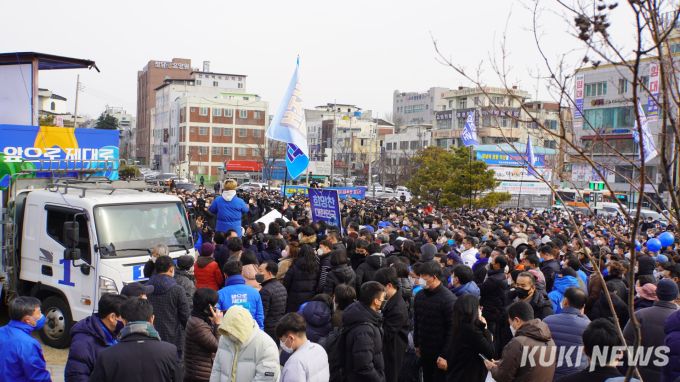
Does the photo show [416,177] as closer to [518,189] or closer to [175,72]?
[518,189]

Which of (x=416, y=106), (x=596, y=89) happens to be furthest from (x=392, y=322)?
(x=416, y=106)

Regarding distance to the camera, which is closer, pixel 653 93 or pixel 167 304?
pixel 653 93

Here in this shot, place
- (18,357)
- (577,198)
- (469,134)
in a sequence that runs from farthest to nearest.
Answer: (469,134) → (18,357) → (577,198)

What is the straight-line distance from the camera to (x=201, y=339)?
15.6 feet

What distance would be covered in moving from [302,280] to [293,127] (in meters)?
5.90

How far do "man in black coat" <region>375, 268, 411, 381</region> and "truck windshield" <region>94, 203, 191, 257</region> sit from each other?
3.84 meters

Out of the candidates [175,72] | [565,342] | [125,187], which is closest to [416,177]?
[125,187]

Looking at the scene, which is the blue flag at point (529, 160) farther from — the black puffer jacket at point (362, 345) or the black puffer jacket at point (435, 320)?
the black puffer jacket at point (362, 345)

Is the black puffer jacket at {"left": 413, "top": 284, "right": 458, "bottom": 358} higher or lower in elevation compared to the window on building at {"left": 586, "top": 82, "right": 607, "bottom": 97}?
lower

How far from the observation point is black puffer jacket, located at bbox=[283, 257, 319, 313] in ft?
22.3

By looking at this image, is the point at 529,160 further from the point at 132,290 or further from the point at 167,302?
the point at 132,290

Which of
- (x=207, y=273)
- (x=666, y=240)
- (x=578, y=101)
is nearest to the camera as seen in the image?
(x=207, y=273)

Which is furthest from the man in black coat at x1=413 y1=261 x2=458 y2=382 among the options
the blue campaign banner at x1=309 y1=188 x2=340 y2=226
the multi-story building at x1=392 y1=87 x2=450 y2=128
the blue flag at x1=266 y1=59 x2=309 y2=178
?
the multi-story building at x1=392 y1=87 x2=450 y2=128

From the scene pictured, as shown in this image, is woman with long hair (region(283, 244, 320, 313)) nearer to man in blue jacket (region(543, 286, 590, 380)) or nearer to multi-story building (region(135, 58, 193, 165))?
man in blue jacket (region(543, 286, 590, 380))
